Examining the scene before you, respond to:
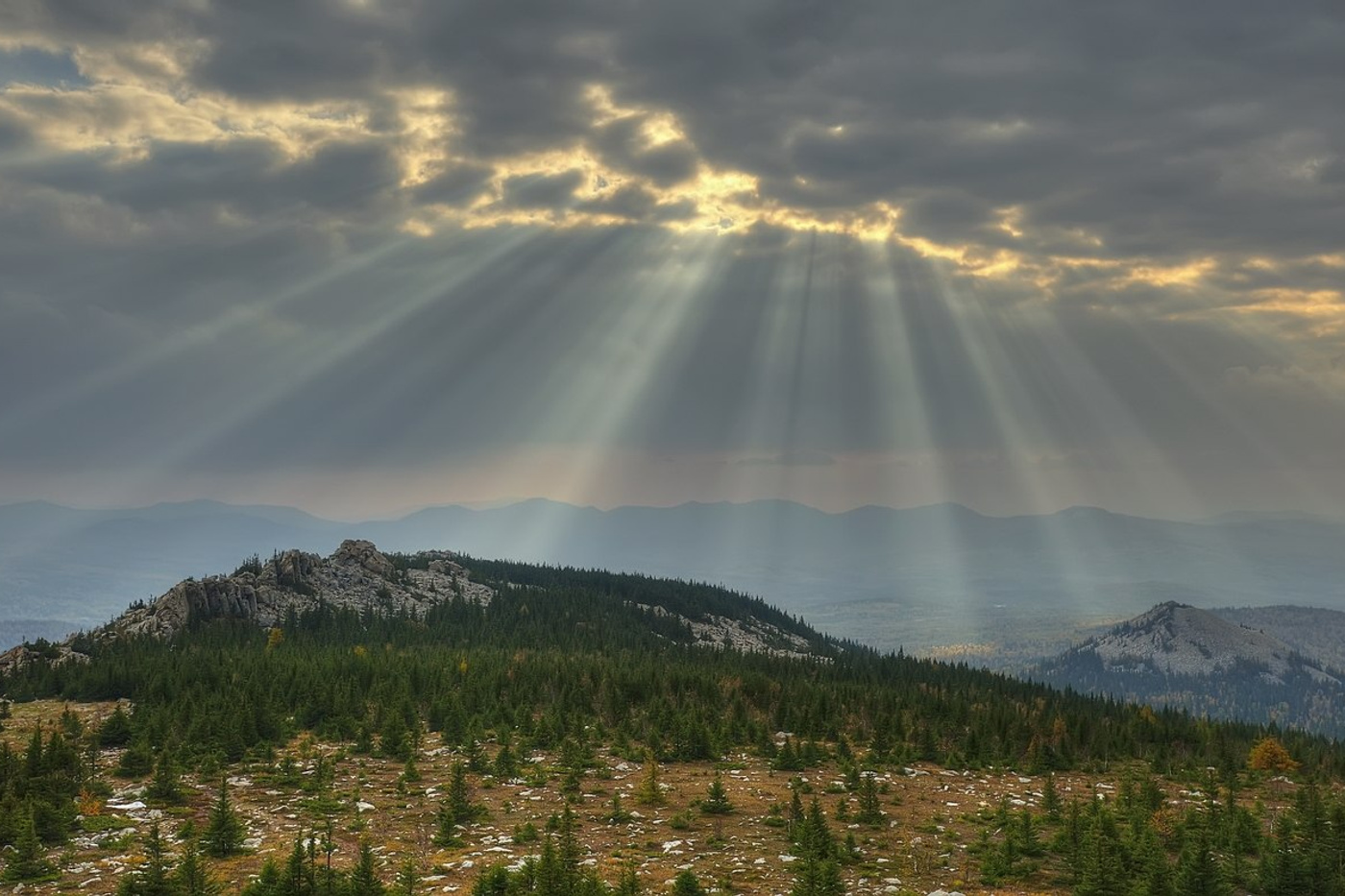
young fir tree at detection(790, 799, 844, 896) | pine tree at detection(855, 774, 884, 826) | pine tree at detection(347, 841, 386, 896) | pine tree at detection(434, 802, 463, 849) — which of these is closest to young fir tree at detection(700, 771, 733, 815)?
pine tree at detection(855, 774, 884, 826)

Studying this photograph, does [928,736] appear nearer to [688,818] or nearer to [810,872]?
[688,818]

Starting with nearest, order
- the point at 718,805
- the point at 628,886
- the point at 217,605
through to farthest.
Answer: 1. the point at 628,886
2. the point at 718,805
3. the point at 217,605

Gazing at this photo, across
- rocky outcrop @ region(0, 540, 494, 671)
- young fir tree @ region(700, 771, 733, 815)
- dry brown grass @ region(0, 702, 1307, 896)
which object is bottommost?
dry brown grass @ region(0, 702, 1307, 896)

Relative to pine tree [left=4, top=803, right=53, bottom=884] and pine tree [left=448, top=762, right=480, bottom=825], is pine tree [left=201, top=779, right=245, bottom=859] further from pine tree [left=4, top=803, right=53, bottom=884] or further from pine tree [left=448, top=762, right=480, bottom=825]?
pine tree [left=448, top=762, right=480, bottom=825]

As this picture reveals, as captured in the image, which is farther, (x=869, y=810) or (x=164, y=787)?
(x=164, y=787)

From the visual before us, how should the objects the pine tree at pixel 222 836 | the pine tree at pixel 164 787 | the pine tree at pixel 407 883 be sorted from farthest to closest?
the pine tree at pixel 164 787
the pine tree at pixel 222 836
the pine tree at pixel 407 883

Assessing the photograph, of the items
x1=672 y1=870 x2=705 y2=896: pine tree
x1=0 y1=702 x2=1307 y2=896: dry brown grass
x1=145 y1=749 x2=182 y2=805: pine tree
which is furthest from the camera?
x1=145 y1=749 x2=182 y2=805: pine tree

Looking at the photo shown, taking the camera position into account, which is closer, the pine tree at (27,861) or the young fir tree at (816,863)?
the young fir tree at (816,863)

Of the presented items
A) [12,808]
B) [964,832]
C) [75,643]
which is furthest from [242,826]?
[75,643]

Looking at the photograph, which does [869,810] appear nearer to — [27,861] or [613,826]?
[613,826]

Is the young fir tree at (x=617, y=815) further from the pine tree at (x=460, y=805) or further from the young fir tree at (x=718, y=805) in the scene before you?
the pine tree at (x=460, y=805)

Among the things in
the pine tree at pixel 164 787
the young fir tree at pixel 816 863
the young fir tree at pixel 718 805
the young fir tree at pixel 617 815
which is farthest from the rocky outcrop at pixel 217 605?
the young fir tree at pixel 816 863

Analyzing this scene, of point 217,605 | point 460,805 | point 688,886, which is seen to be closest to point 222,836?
point 460,805

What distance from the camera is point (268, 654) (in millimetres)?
120375
